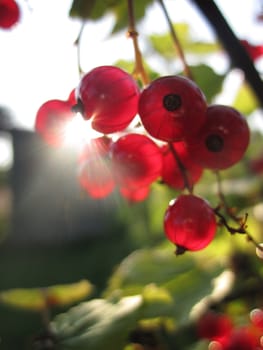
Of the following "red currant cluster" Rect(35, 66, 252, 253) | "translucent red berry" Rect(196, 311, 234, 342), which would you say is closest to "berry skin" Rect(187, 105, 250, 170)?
"red currant cluster" Rect(35, 66, 252, 253)

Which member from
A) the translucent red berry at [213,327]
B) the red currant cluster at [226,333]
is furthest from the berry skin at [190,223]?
the translucent red berry at [213,327]

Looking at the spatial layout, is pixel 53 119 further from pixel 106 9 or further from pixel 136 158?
pixel 106 9

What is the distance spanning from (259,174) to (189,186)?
3.57ft

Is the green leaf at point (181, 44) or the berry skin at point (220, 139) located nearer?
the berry skin at point (220, 139)

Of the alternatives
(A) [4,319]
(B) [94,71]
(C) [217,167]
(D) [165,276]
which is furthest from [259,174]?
(A) [4,319]

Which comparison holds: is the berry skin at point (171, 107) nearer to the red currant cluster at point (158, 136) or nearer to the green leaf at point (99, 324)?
the red currant cluster at point (158, 136)

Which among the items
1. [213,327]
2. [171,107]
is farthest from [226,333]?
[171,107]

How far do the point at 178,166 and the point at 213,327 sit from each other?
1.71 ft

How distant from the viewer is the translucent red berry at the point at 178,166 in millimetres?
799

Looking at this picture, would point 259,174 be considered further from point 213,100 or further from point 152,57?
point 213,100

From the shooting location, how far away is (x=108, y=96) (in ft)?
2.33

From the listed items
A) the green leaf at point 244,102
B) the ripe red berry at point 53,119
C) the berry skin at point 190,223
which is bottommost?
the berry skin at point 190,223

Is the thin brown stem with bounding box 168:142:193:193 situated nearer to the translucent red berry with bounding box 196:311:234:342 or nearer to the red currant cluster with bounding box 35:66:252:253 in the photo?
the red currant cluster with bounding box 35:66:252:253

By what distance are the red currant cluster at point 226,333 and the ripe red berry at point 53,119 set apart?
18.1 inches
